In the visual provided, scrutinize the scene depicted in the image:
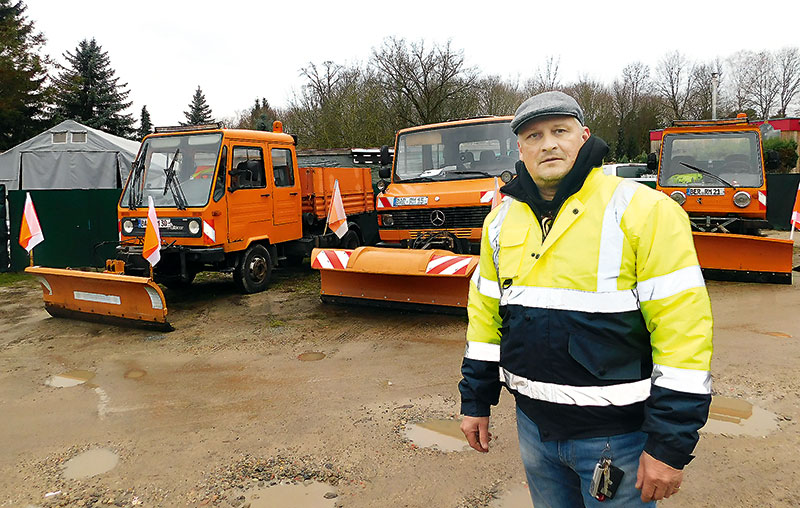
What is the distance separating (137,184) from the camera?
336 inches

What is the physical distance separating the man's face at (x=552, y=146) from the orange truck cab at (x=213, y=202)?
6668 mm

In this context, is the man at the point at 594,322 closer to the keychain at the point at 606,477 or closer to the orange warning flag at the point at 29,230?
the keychain at the point at 606,477

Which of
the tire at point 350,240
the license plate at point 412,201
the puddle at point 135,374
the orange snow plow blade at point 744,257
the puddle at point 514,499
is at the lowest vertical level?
the puddle at point 514,499

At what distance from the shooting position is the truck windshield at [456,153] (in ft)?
26.5

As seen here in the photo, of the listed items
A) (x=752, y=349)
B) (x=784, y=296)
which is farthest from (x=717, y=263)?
(x=752, y=349)

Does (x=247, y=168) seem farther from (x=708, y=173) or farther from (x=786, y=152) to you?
Answer: (x=786, y=152)

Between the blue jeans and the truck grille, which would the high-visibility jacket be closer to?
the blue jeans

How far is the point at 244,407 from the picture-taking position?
474 cm

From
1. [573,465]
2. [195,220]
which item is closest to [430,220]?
[195,220]

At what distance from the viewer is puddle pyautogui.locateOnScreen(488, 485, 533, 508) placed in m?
3.17

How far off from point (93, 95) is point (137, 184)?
29459mm

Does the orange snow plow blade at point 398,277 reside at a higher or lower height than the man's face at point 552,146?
lower

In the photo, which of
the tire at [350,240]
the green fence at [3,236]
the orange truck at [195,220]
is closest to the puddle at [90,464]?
the orange truck at [195,220]

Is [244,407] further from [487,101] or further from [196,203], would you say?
[487,101]
